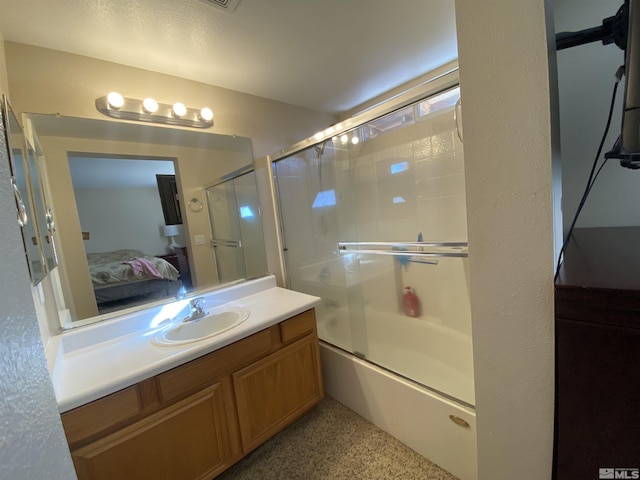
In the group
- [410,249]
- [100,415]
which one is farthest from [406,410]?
[100,415]

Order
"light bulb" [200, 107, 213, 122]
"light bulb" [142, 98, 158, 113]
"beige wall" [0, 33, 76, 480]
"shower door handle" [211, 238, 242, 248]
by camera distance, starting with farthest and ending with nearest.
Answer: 1. "shower door handle" [211, 238, 242, 248]
2. "light bulb" [200, 107, 213, 122]
3. "light bulb" [142, 98, 158, 113]
4. "beige wall" [0, 33, 76, 480]

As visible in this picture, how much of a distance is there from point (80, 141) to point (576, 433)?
2178 mm

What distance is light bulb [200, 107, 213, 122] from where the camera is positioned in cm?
168

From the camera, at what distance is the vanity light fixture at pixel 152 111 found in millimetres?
1379

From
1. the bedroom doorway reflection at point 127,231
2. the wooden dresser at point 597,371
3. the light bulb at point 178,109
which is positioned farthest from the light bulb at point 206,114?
the wooden dresser at point 597,371

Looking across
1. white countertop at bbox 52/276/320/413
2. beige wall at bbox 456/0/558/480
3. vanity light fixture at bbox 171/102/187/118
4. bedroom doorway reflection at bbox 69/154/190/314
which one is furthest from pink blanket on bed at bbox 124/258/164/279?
beige wall at bbox 456/0/558/480

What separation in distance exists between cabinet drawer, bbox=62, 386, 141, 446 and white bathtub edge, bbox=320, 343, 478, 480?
118 cm

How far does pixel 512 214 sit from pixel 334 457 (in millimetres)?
1544

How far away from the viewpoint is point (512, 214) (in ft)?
1.99

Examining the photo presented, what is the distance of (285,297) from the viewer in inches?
69.5

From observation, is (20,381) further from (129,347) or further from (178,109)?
(178,109)

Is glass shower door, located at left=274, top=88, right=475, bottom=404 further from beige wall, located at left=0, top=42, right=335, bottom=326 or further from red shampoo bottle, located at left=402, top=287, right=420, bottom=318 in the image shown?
beige wall, located at left=0, top=42, right=335, bottom=326

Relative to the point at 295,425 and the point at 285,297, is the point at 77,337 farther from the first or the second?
the point at 295,425

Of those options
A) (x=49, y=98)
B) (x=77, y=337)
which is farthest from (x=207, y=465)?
(x=49, y=98)
